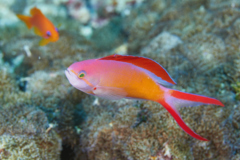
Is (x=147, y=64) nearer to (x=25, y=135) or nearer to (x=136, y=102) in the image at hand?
(x=136, y=102)

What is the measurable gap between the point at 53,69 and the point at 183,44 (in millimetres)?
2782

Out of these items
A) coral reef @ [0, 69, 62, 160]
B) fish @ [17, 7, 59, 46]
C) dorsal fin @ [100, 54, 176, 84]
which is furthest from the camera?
fish @ [17, 7, 59, 46]

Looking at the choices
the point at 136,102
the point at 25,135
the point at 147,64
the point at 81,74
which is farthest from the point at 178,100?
the point at 25,135

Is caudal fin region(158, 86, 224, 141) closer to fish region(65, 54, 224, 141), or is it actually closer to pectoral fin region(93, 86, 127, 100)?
fish region(65, 54, 224, 141)

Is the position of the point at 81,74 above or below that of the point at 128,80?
above

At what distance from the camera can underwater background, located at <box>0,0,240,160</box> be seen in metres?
2.28

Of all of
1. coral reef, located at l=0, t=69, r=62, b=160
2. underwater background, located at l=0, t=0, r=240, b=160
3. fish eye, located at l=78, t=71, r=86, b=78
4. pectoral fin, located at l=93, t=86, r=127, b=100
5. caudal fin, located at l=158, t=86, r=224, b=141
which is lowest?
underwater background, located at l=0, t=0, r=240, b=160

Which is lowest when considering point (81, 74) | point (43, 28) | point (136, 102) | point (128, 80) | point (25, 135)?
point (136, 102)

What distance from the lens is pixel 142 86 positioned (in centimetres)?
158

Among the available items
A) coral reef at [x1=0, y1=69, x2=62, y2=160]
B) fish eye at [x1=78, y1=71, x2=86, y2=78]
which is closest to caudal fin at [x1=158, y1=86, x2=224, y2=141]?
fish eye at [x1=78, y1=71, x2=86, y2=78]

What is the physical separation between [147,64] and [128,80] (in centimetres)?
23

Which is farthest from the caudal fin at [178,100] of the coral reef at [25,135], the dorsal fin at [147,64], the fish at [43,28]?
the fish at [43,28]

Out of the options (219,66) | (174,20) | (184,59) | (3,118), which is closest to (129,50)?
(174,20)

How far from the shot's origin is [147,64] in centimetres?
158
